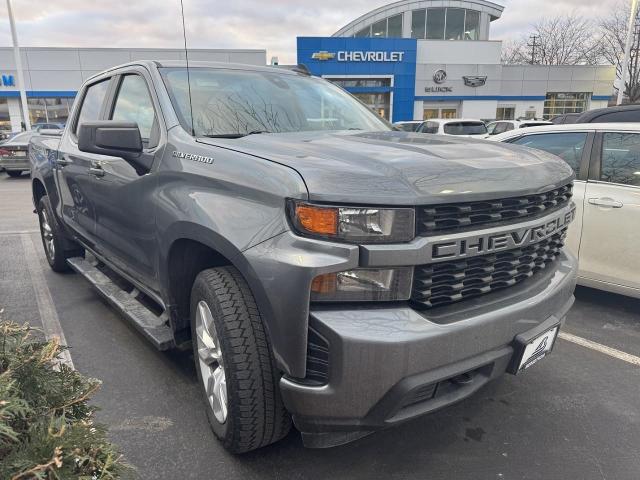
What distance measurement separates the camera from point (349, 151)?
2191mm

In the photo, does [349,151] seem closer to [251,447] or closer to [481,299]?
[481,299]

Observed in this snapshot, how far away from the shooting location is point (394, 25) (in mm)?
39969

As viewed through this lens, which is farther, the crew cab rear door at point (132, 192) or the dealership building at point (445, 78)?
the dealership building at point (445, 78)

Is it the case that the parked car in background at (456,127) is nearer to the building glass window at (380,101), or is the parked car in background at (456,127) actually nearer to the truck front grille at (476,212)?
A: the truck front grille at (476,212)

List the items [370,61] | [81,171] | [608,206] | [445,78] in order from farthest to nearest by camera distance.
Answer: [445,78] < [370,61] < [608,206] < [81,171]

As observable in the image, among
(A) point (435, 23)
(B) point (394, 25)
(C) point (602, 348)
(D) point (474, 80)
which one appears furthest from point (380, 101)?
(C) point (602, 348)

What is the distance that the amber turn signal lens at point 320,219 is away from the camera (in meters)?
1.78

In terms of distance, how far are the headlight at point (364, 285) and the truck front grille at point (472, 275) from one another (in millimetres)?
65

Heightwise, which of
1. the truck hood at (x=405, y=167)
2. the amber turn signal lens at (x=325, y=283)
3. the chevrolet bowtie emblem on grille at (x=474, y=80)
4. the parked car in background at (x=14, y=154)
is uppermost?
the chevrolet bowtie emblem on grille at (x=474, y=80)

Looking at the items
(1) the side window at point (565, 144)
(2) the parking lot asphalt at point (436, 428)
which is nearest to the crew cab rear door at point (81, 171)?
(2) the parking lot asphalt at point (436, 428)

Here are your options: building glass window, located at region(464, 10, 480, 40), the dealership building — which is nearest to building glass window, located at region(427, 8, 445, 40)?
the dealership building

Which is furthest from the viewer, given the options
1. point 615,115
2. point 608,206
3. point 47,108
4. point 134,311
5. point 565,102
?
point 565,102

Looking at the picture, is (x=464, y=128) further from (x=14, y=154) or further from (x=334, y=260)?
(x=334, y=260)

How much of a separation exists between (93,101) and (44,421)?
344 centimetres
